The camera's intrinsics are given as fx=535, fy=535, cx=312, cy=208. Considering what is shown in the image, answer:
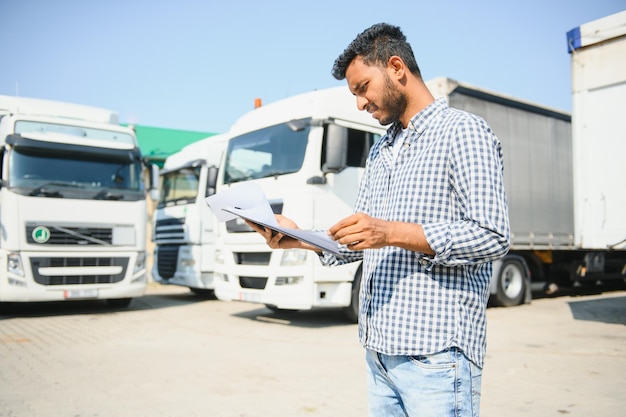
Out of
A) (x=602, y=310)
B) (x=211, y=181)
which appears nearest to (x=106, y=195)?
(x=211, y=181)

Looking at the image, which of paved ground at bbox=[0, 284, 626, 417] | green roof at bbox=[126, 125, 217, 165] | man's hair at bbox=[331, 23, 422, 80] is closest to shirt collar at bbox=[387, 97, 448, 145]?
man's hair at bbox=[331, 23, 422, 80]

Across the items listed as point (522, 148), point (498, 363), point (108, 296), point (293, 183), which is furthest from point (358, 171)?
point (108, 296)

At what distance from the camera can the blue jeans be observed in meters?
1.53

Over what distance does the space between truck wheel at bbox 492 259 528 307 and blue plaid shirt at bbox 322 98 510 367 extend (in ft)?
28.3

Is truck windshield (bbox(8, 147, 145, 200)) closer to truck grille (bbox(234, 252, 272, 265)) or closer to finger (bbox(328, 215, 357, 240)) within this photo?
truck grille (bbox(234, 252, 272, 265))

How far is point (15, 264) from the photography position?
27.4 feet

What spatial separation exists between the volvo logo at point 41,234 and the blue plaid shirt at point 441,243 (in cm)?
815

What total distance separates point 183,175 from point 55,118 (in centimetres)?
300

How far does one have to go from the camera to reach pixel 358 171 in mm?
7785

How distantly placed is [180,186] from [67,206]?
3149mm

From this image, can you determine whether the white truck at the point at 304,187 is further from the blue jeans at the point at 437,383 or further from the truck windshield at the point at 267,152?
the blue jeans at the point at 437,383

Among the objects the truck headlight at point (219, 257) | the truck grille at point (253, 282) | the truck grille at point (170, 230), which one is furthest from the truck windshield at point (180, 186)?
the truck grille at point (253, 282)

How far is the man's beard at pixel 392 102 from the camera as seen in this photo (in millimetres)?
1762

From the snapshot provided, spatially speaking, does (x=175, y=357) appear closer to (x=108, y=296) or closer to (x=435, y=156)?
(x=108, y=296)
